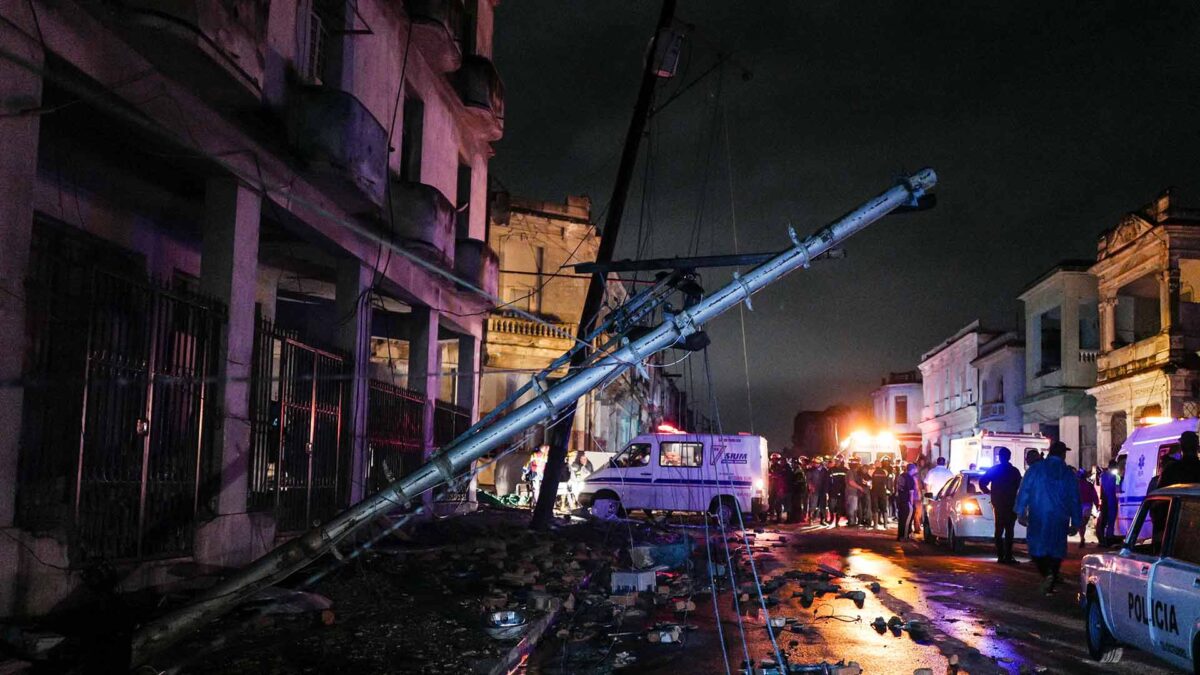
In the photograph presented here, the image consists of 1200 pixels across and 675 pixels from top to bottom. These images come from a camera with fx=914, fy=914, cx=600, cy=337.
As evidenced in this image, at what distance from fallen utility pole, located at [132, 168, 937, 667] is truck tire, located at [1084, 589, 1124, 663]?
3724 millimetres

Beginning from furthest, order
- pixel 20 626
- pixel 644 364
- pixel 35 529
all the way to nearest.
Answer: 1. pixel 644 364
2. pixel 35 529
3. pixel 20 626

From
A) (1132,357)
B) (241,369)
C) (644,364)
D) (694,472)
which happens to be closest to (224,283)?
(241,369)

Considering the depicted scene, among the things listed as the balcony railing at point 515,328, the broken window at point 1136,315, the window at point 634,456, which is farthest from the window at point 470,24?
the broken window at point 1136,315

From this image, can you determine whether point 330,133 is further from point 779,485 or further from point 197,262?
point 779,485

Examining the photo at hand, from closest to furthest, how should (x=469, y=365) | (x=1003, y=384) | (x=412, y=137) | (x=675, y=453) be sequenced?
(x=412, y=137) → (x=469, y=365) → (x=675, y=453) → (x=1003, y=384)

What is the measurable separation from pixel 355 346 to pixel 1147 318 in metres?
33.2

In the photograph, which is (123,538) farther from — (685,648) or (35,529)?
(685,648)

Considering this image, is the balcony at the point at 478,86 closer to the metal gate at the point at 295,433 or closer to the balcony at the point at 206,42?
the metal gate at the point at 295,433

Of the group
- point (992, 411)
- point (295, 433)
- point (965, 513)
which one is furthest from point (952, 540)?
point (992, 411)

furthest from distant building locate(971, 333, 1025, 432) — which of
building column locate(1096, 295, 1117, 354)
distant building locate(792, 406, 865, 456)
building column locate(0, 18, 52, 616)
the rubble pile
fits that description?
distant building locate(792, 406, 865, 456)

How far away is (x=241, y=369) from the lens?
31.7 feet

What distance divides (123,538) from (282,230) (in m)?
5.72

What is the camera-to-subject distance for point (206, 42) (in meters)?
7.68

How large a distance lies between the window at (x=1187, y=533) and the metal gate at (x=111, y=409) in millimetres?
6746
